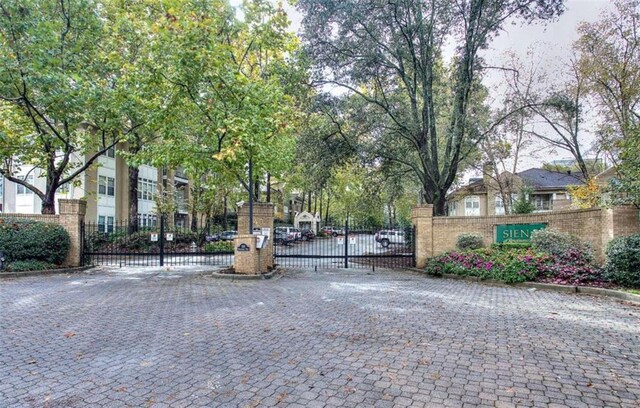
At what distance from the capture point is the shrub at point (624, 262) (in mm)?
9375

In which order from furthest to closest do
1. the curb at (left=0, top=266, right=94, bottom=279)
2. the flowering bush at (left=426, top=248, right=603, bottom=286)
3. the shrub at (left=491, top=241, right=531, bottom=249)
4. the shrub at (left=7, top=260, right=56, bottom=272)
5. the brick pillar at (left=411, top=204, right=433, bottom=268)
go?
the brick pillar at (left=411, top=204, right=433, bottom=268), the shrub at (left=491, top=241, right=531, bottom=249), the shrub at (left=7, top=260, right=56, bottom=272), the curb at (left=0, top=266, right=94, bottom=279), the flowering bush at (left=426, top=248, right=603, bottom=286)

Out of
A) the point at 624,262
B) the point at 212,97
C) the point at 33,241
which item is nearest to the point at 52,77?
the point at 212,97

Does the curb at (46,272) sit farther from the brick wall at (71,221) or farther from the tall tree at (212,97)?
the tall tree at (212,97)

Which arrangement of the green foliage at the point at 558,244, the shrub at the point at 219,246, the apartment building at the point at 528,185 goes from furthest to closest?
the apartment building at the point at 528,185
the shrub at the point at 219,246
the green foliage at the point at 558,244

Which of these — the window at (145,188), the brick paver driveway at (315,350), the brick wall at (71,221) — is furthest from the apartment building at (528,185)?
the window at (145,188)

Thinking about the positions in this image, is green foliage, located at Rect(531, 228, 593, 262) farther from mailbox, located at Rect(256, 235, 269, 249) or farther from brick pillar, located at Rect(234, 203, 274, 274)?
brick pillar, located at Rect(234, 203, 274, 274)

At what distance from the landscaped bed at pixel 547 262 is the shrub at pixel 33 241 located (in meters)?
13.1

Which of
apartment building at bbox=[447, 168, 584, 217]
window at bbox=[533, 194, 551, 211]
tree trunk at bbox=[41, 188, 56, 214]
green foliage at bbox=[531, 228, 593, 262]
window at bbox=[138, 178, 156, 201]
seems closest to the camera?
green foliage at bbox=[531, 228, 593, 262]

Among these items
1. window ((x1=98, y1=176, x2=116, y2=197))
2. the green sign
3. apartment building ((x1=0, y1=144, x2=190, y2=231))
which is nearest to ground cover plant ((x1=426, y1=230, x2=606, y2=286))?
the green sign

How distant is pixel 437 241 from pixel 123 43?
15.3 m

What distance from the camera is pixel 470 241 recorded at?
575 inches

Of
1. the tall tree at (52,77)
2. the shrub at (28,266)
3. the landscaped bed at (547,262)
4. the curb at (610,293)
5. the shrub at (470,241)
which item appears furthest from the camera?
the shrub at (470,241)

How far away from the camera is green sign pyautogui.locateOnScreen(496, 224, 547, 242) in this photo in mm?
13736

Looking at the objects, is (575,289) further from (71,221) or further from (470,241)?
(71,221)
